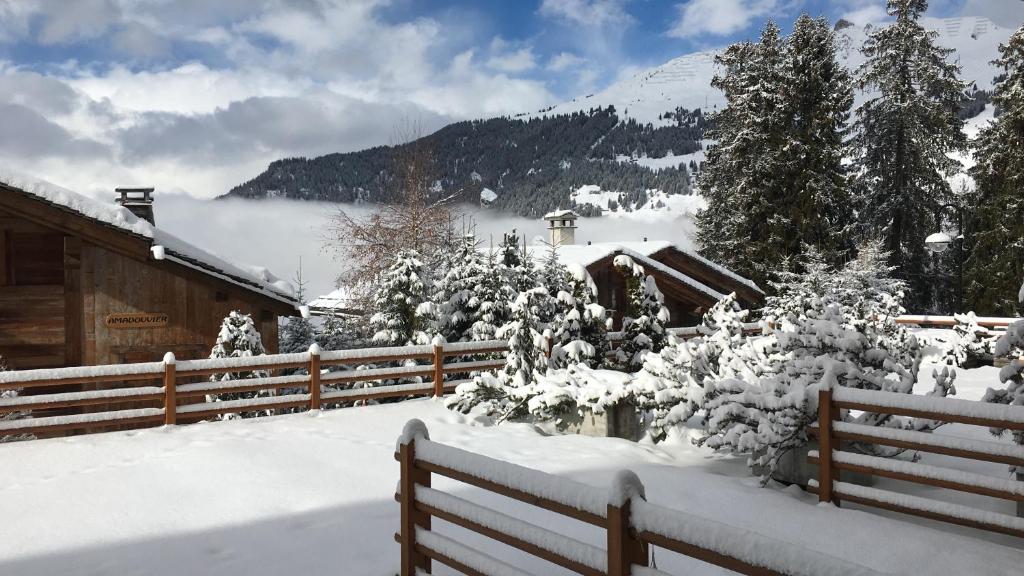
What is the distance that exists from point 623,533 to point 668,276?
19997mm

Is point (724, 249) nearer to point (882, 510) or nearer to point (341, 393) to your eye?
point (341, 393)

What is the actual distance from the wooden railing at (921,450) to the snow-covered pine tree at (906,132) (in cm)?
3083

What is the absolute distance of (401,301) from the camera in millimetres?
17594

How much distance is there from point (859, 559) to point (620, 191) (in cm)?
16113

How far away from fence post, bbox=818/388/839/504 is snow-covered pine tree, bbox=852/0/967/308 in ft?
101

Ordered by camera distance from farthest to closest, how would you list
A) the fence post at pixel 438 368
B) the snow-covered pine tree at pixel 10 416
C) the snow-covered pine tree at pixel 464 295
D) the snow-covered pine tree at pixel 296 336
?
1. the snow-covered pine tree at pixel 296 336
2. the snow-covered pine tree at pixel 464 295
3. the fence post at pixel 438 368
4. the snow-covered pine tree at pixel 10 416

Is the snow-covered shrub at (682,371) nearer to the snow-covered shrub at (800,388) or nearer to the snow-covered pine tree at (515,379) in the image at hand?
the snow-covered shrub at (800,388)

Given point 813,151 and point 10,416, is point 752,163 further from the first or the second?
point 10,416

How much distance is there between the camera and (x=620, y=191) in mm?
162875

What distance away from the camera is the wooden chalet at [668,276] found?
72.9 feet

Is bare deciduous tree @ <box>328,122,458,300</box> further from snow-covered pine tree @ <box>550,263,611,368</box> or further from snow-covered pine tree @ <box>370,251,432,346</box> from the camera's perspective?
snow-covered pine tree @ <box>550,263,611,368</box>

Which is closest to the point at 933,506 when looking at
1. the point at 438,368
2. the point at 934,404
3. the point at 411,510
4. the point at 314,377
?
the point at 934,404

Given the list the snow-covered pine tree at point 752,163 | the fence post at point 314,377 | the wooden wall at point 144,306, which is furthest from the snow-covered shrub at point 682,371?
the snow-covered pine tree at point 752,163

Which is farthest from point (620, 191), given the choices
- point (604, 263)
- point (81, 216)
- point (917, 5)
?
point (81, 216)
